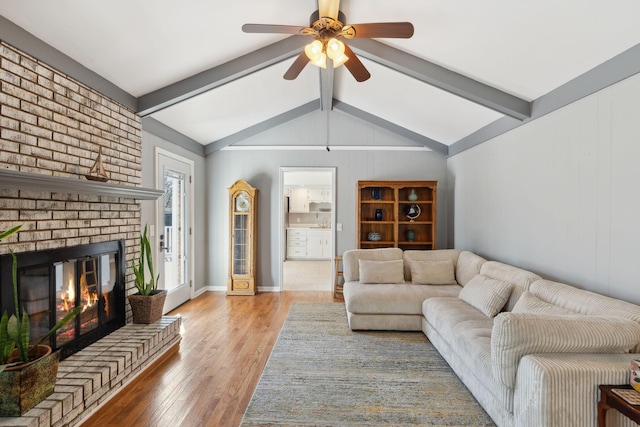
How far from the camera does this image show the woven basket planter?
300 centimetres

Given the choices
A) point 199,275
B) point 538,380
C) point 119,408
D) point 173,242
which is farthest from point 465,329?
point 199,275

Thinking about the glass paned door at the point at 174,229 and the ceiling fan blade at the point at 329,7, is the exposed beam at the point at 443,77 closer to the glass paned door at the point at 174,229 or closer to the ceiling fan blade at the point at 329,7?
the ceiling fan blade at the point at 329,7

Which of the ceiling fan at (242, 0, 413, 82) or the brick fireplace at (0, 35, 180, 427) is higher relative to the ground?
the ceiling fan at (242, 0, 413, 82)

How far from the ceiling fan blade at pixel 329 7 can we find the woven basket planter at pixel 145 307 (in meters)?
2.77

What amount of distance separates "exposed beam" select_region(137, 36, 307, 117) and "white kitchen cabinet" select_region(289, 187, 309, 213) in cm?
572

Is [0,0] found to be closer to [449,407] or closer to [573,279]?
[449,407]

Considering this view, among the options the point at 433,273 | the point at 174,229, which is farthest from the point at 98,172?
the point at 433,273

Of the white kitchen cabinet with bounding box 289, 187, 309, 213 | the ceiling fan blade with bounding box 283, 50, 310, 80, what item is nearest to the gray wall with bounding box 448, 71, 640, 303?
the ceiling fan blade with bounding box 283, 50, 310, 80

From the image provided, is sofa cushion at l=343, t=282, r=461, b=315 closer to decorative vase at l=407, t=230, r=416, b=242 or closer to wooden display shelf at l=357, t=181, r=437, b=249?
wooden display shelf at l=357, t=181, r=437, b=249

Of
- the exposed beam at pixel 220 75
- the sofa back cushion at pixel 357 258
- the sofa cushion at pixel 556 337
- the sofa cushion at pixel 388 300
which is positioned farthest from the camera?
the sofa back cushion at pixel 357 258

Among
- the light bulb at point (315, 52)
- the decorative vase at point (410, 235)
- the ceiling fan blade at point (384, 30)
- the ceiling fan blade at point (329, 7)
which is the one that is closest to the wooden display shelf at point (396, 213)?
the decorative vase at point (410, 235)

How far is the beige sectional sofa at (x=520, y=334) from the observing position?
1.58m

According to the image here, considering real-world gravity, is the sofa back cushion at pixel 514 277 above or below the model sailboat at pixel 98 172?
below

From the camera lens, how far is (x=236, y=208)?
5145mm
